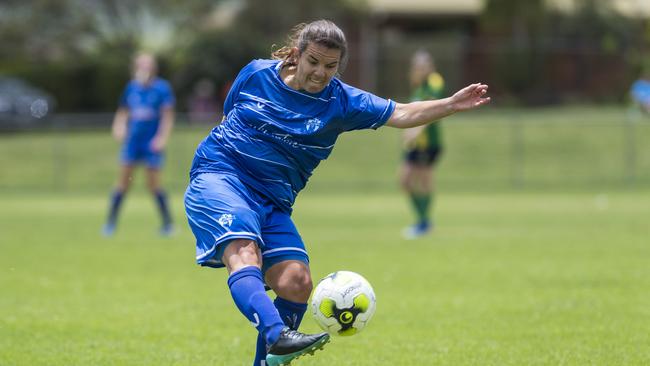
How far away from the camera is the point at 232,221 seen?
5.14 m

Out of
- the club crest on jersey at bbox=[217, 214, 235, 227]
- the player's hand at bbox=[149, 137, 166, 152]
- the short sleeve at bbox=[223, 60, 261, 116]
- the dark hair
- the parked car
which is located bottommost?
the player's hand at bbox=[149, 137, 166, 152]

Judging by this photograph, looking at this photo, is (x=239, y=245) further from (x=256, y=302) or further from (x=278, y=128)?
(x=278, y=128)

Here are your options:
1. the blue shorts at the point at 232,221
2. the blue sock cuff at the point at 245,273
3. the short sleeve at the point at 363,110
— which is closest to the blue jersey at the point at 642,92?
the short sleeve at the point at 363,110

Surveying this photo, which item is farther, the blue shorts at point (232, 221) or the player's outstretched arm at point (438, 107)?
the player's outstretched arm at point (438, 107)

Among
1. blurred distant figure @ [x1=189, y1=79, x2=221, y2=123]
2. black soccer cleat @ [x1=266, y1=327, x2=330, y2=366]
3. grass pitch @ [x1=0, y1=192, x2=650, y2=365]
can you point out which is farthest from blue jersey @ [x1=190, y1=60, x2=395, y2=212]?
blurred distant figure @ [x1=189, y1=79, x2=221, y2=123]

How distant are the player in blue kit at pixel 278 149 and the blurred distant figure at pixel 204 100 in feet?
89.6

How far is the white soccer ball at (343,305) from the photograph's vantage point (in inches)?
205

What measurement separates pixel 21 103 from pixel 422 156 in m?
20.7

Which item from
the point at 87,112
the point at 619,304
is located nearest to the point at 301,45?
the point at 619,304

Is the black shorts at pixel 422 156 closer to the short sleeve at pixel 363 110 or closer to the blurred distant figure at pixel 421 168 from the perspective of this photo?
the blurred distant figure at pixel 421 168

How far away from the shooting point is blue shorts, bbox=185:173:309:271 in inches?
203

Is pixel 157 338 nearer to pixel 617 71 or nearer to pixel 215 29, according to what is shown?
pixel 215 29

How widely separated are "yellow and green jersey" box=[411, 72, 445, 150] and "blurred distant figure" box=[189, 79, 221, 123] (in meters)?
18.9

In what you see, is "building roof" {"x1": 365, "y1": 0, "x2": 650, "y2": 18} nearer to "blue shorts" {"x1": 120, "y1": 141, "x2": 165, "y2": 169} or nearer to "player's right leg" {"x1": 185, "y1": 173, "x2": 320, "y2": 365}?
"blue shorts" {"x1": 120, "y1": 141, "x2": 165, "y2": 169}
